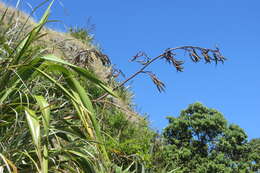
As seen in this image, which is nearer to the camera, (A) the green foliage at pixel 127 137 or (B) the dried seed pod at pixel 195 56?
(B) the dried seed pod at pixel 195 56

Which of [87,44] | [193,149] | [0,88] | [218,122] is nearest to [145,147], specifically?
[193,149]

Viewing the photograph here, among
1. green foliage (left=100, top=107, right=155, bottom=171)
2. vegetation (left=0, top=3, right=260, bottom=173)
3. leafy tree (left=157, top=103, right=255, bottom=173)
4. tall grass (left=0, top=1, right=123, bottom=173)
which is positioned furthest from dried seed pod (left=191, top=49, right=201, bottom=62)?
leafy tree (left=157, top=103, right=255, bottom=173)

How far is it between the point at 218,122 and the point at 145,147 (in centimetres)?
364

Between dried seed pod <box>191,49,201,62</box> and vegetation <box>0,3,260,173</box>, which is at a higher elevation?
dried seed pod <box>191,49,201,62</box>

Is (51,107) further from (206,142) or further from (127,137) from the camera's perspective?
(206,142)

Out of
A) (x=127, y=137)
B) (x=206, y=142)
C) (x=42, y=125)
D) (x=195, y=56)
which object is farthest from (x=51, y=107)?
(x=206, y=142)

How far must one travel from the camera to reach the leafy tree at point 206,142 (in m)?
10.4

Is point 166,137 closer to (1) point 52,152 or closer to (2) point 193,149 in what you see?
(2) point 193,149

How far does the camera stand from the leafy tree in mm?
10406

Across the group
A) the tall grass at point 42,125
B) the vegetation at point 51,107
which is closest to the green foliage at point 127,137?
the vegetation at point 51,107

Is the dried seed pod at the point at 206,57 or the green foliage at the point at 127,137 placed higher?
the green foliage at the point at 127,137

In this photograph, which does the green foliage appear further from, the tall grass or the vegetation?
the tall grass

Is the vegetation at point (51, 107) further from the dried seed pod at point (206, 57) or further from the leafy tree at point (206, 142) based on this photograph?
the leafy tree at point (206, 142)

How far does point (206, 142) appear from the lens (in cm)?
1087
